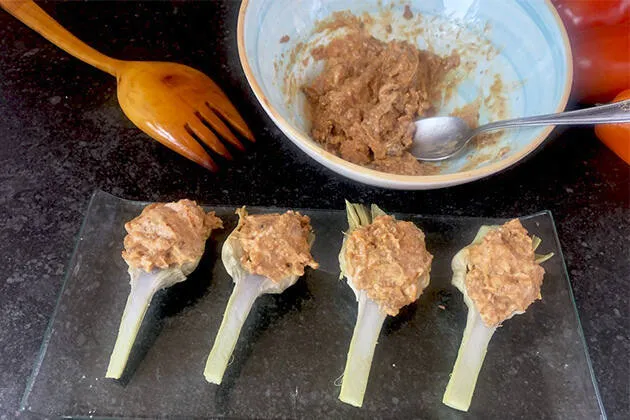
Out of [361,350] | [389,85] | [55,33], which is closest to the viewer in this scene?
[361,350]

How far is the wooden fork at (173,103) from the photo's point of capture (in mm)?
1529

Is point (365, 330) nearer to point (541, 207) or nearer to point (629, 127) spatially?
point (541, 207)

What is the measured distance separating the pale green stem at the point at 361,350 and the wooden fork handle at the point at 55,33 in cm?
102

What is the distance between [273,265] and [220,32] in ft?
3.20

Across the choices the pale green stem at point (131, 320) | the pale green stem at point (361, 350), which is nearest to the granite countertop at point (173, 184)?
the pale green stem at point (131, 320)

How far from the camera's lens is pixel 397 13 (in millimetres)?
1581

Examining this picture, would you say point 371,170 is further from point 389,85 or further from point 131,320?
point 131,320


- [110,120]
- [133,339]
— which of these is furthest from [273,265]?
[110,120]

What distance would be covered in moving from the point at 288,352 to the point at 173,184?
1.93 feet

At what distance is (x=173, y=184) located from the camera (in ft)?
5.10

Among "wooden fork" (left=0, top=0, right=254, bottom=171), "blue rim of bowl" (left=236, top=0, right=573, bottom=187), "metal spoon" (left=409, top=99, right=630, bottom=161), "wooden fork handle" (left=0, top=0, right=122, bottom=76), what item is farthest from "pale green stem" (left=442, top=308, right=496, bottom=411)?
"wooden fork handle" (left=0, top=0, right=122, bottom=76)

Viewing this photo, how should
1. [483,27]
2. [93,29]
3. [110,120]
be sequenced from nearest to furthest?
[483,27]
[110,120]
[93,29]

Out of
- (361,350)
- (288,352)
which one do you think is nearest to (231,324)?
(288,352)

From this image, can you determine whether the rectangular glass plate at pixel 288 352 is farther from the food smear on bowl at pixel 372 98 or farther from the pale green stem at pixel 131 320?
the food smear on bowl at pixel 372 98
